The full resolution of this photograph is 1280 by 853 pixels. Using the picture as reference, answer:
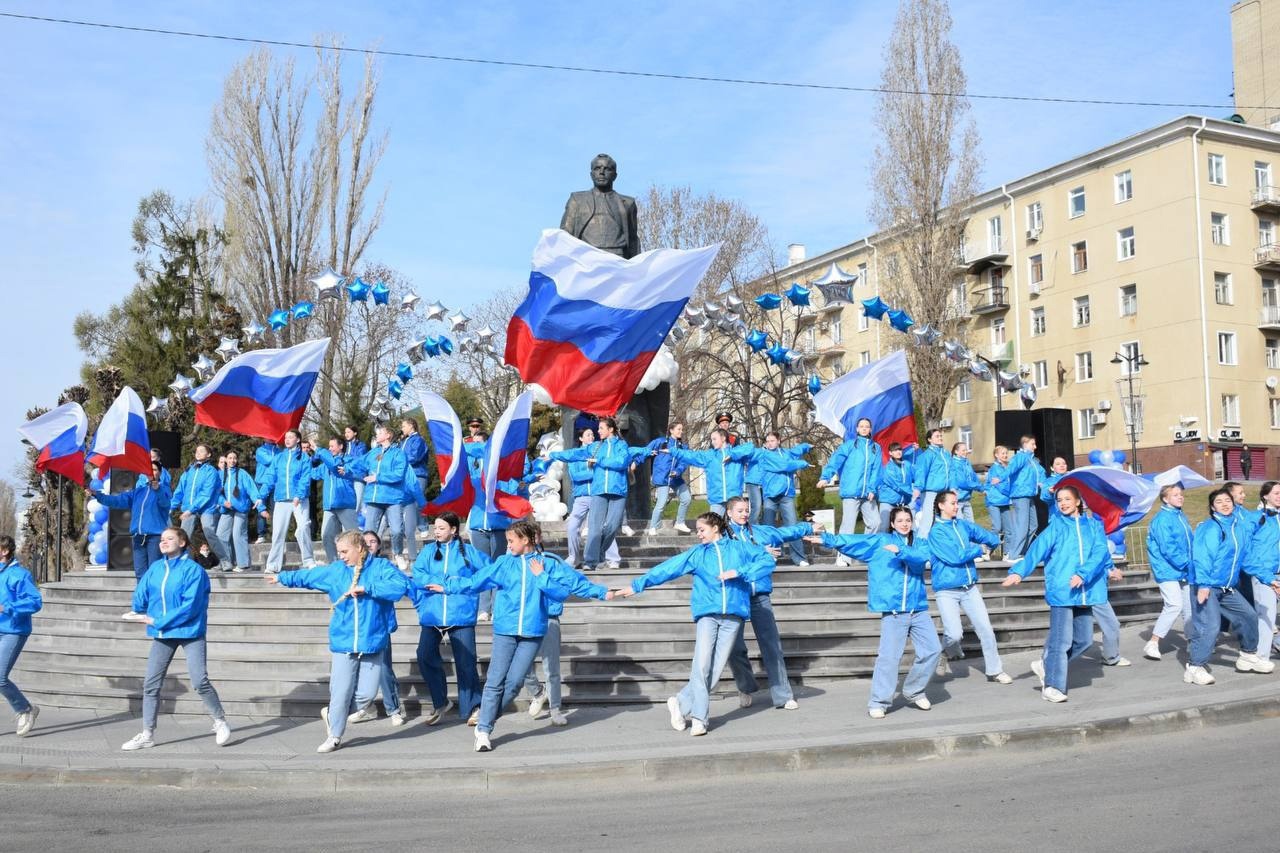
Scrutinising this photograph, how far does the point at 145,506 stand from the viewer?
14.7m

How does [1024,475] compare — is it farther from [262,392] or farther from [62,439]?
[62,439]

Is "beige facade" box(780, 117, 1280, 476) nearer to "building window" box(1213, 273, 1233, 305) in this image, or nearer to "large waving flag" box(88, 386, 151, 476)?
"building window" box(1213, 273, 1233, 305)

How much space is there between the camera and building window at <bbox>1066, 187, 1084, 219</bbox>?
1811 inches

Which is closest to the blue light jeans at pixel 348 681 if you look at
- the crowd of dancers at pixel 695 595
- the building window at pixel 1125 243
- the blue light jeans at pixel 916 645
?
the crowd of dancers at pixel 695 595

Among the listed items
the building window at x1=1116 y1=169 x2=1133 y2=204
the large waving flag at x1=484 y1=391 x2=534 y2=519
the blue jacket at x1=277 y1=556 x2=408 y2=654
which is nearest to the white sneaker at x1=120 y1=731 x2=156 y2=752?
the blue jacket at x1=277 y1=556 x2=408 y2=654

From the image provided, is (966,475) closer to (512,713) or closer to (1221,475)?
(512,713)

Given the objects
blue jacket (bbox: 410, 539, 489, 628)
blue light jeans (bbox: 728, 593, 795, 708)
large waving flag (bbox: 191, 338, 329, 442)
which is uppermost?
large waving flag (bbox: 191, 338, 329, 442)

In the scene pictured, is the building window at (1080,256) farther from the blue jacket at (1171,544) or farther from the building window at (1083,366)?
the blue jacket at (1171,544)

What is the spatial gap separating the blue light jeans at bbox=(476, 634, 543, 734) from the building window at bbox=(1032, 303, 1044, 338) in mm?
44035

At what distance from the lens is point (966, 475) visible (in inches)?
599

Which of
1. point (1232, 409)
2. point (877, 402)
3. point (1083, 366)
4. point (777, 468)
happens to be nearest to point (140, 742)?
point (777, 468)

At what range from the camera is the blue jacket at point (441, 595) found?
931cm

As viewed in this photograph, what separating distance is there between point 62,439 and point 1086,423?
40.7 meters

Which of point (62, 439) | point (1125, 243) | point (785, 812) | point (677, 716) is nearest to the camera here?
point (785, 812)
